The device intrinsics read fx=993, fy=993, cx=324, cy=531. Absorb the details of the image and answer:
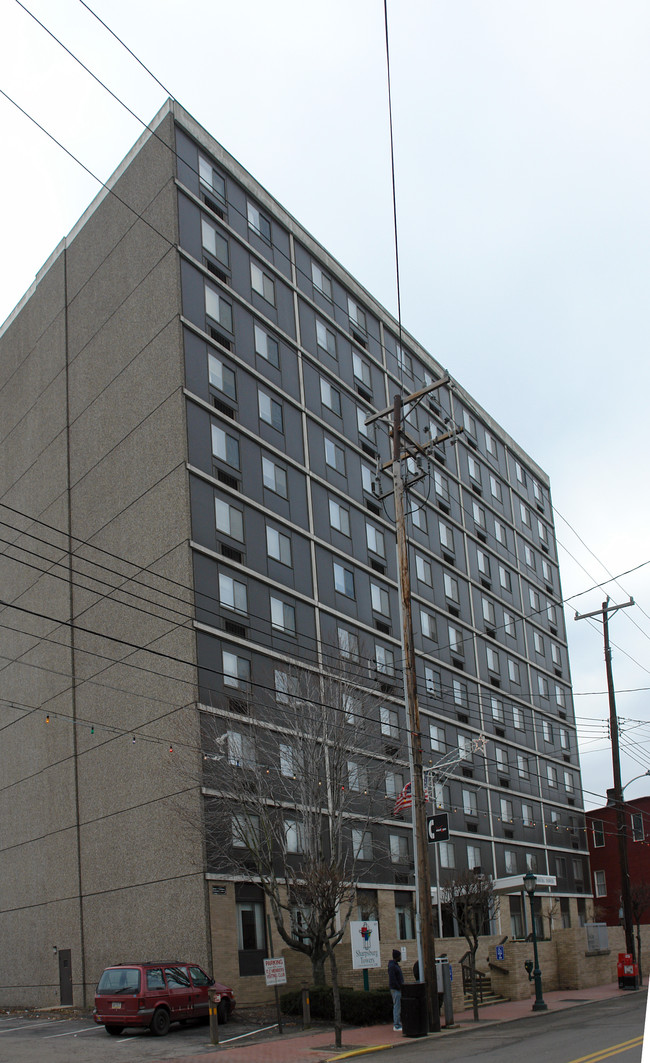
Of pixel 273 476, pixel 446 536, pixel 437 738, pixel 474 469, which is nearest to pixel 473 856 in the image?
pixel 437 738

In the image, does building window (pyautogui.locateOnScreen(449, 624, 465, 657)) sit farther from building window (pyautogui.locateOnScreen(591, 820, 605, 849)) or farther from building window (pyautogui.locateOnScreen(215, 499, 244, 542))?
building window (pyautogui.locateOnScreen(591, 820, 605, 849))

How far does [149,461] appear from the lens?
113 feet

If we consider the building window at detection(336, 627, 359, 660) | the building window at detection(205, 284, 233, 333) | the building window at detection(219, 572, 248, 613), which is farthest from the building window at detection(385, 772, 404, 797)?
the building window at detection(205, 284, 233, 333)

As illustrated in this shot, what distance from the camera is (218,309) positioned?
1455 inches

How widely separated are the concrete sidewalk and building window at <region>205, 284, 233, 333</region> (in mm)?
23644

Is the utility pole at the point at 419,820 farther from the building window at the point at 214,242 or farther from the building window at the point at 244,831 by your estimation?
the building window at the point at 214,242

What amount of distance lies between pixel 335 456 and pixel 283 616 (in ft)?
30.6

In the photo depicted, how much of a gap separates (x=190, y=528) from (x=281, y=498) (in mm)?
6314

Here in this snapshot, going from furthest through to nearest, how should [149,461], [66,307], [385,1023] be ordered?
[66,307]
[149,461]
[385,1023]

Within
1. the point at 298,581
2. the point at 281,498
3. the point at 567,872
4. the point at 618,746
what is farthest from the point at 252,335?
the point at 567,872

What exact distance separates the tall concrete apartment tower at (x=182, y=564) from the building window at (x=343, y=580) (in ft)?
0.59

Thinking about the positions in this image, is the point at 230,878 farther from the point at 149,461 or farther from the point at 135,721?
the point at 149,461

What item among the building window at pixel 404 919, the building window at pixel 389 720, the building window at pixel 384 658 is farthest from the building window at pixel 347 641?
the building window at pixel 404 919

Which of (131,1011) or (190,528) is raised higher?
(190,528)
